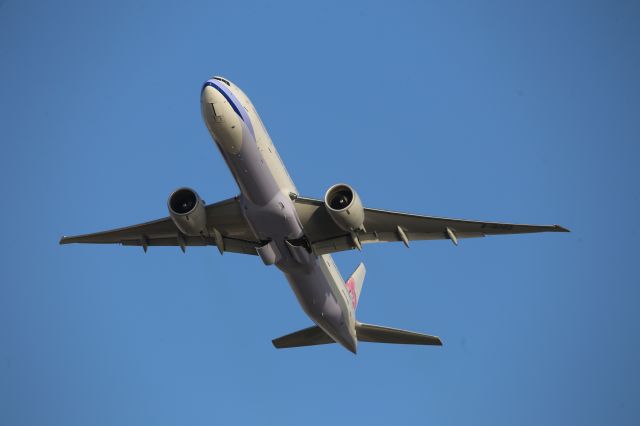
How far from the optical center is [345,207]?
92.7 ft

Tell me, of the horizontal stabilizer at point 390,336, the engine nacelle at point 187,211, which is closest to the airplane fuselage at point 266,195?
the engine nacelle at point 187,211

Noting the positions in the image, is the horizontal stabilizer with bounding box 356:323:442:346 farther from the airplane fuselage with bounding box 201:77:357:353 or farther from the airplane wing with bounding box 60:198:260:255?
Result: the airplane wing with bounding box 60:198:260:255

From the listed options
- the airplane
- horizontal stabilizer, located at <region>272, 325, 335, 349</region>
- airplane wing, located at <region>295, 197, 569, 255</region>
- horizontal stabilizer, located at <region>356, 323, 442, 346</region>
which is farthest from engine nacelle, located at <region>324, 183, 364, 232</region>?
horizontal stabilizer, located at <region>272, 325, 335, 349</region>

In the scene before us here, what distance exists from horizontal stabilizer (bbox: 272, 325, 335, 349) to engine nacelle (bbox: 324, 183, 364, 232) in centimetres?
867

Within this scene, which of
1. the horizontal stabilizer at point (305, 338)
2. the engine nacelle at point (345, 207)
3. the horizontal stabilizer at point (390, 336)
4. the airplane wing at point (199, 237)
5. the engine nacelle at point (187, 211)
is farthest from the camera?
the horizontal stabilizer at point (305, 338)

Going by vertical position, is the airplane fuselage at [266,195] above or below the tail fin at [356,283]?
above

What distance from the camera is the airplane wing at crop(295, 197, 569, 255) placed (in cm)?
2928

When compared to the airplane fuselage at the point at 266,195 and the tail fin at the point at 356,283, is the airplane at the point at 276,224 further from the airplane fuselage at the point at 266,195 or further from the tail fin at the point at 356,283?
the tail fin at the point at 356,283

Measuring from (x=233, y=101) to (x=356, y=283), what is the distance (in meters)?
13.5

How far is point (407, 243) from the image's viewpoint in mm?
29781

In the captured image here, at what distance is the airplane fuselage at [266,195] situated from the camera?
26.9 metres

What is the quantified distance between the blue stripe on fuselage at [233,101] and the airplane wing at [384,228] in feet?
11.3

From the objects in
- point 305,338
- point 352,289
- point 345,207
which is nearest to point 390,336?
point 352,289

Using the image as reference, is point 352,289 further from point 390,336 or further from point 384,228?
point 384,228
